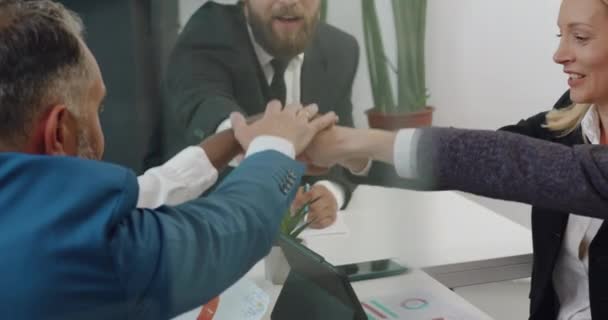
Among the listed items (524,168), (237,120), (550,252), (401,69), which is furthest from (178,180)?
(550,252)

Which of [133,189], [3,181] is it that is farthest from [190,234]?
[3,181]

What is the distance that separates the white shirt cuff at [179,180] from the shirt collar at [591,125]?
0.65 meters

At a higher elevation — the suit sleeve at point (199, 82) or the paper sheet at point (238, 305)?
the suit sleeve at point (199, 82)

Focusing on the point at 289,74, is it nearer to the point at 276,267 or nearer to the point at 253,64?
the point at 253,64

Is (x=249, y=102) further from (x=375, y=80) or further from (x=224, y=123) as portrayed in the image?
(x=375, y=80)

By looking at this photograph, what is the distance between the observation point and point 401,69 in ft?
3.09

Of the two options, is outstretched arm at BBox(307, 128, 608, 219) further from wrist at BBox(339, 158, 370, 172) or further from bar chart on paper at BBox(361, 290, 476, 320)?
bar chart on paper at BBox(361, 290, 476, 320)

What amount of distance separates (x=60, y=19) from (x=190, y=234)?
26 centimetres

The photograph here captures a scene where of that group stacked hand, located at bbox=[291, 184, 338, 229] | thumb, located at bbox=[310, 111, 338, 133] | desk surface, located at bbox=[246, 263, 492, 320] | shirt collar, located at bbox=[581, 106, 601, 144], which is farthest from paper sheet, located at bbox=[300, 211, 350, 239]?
shirt collar, located at bbox=[581, 106, 601, 144]

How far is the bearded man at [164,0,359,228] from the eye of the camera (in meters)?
0.89

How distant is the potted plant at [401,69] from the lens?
0.92 meters

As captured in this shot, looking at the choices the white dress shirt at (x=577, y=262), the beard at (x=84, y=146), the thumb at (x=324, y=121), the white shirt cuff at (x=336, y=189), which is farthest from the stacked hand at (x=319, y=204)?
the white dress shirt at (x=577, y=262)

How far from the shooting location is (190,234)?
67 cm

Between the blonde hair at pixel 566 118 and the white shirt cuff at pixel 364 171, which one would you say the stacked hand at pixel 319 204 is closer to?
the white shirt cuff at pixel 364 171
